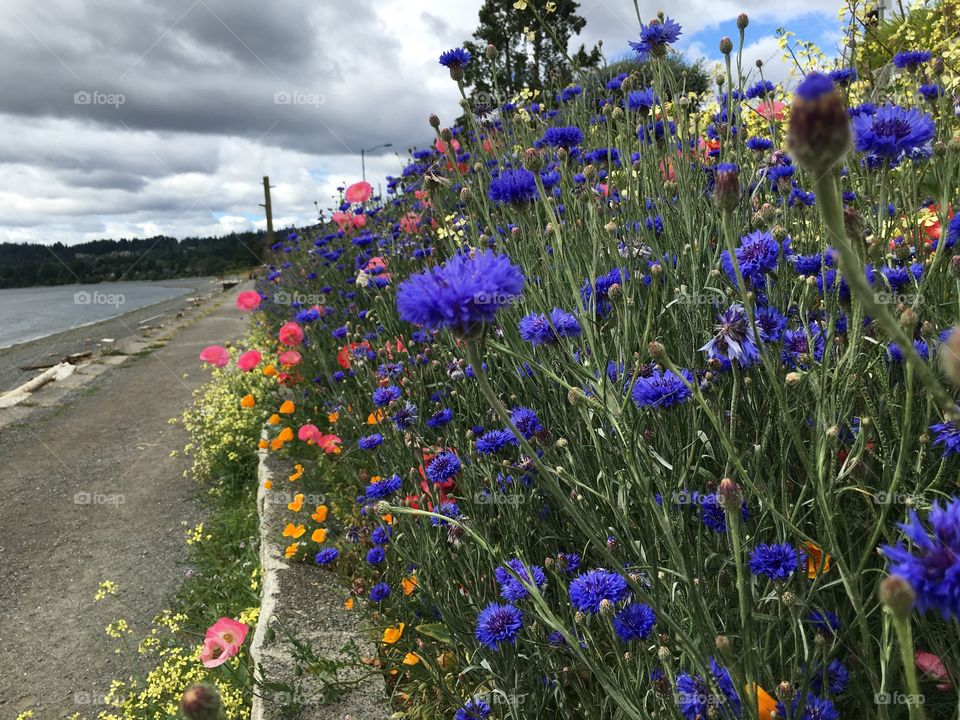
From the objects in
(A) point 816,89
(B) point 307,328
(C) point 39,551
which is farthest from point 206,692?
(B) point 307,328

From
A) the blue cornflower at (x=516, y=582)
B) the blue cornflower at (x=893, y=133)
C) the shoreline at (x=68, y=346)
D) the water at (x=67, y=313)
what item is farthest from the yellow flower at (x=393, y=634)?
the shoreline at (x=68, y=346)

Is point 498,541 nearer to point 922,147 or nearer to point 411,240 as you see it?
point 922,147

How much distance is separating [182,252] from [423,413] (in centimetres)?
7069

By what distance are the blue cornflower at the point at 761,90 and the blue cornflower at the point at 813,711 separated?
110 inches

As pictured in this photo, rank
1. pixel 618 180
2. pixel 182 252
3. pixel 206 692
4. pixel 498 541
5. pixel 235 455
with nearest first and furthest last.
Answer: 1. pixel 206 692
2. pixel 498 541
3. pixel 618 180
4. pixel 235 455
5. pixel 182 252

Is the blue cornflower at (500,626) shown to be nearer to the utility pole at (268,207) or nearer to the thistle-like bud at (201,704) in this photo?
the thistle-like bud at (201,704)

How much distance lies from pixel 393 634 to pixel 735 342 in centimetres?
158

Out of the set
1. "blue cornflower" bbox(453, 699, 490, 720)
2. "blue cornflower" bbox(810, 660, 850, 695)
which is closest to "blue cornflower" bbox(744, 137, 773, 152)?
"blue cornflower" bbox(810, 660, 850, 695)

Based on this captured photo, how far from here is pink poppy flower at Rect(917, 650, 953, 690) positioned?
4.18ft

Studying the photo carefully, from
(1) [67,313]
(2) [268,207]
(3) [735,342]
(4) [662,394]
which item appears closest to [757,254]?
(3) [735,342]

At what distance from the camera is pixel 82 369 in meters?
8.44

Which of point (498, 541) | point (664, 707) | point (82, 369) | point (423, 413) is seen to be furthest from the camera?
point (82, 369)

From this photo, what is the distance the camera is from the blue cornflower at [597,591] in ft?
4.29

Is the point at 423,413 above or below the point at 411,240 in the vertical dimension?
below
